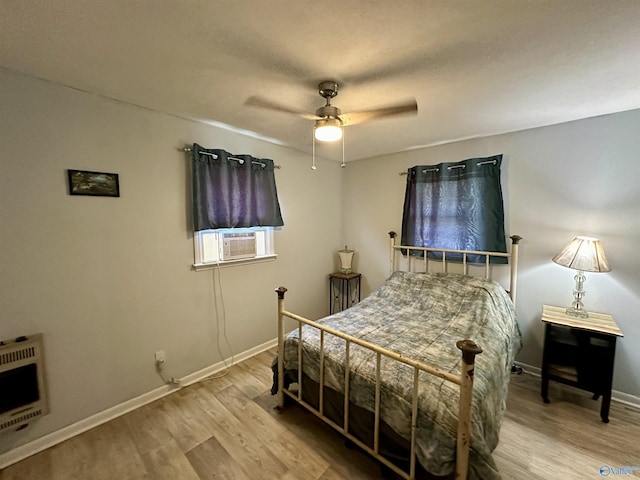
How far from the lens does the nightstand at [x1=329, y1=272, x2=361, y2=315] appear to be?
3.91 metres

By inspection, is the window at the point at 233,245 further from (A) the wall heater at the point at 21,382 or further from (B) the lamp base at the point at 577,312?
(B) the lamp base at the point at 577,312

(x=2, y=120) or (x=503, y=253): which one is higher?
(x=2, y=120)

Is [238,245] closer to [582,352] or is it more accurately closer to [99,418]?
[99,418]

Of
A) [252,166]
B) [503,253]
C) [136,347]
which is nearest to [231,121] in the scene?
[252,166]

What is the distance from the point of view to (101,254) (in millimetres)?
1924

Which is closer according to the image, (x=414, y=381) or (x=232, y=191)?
(x=414, y=381)

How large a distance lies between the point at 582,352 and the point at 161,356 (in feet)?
11.4

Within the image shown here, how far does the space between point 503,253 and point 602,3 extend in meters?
2.06

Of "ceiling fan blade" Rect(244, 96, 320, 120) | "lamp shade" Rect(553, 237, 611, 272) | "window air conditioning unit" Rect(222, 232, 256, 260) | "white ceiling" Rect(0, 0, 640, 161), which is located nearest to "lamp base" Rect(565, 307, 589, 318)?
"lamp shade" Rect(553, 237, 611, 272)

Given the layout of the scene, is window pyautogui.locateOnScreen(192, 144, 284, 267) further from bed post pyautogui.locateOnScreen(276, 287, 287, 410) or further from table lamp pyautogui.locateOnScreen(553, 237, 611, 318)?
table lamp pyautogui.locateOnScreen(553, 237, 611, 318)

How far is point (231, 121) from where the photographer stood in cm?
237

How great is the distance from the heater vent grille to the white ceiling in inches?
66.2

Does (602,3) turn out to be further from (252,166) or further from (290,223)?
(290,223)

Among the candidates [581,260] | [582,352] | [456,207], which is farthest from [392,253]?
[582,352]
